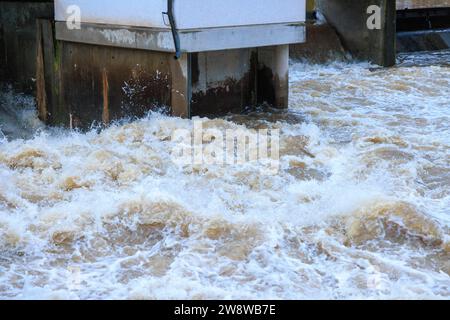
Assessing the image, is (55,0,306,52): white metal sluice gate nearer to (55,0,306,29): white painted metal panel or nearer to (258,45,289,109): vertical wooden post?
(55,0,306,29): white painted metal panel

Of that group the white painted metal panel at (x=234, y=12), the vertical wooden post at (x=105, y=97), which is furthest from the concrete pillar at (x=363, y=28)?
the vertical wooden post at (x=105, y=97)

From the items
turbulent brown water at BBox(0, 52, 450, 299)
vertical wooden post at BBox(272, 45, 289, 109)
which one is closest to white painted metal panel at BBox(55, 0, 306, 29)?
vertical wooden post at BBox(272, 45, 289, 109)

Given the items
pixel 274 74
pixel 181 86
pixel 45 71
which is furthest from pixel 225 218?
pixel 45 71

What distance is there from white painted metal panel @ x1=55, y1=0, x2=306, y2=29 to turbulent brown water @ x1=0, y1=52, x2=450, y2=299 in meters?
1.31

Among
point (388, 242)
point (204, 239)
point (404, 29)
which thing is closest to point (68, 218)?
point (204, 239)

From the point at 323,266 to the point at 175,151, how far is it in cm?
326

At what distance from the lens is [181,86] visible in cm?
985

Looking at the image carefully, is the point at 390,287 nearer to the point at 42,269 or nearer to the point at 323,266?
the point at 323,266

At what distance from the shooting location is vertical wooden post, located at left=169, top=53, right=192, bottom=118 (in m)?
9.78

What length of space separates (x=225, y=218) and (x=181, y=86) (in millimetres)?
3573

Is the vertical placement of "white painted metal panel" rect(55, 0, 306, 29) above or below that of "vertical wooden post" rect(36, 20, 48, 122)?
above

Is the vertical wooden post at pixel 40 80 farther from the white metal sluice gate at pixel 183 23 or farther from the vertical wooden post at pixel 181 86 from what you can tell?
A: the vertical wooden post at pixel 181 86

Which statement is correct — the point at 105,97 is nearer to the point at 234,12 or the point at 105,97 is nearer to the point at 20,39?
the point at 234,12

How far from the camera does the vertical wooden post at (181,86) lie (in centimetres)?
978
